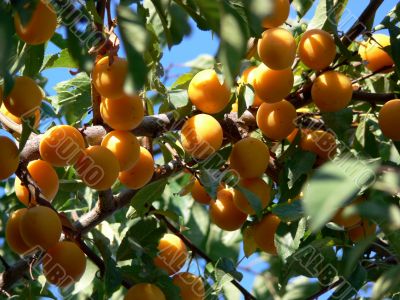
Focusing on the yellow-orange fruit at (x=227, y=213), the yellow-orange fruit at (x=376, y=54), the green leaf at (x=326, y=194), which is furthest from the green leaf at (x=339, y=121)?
the green leaf at (x=326, y=194)

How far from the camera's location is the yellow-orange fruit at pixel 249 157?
5.67 feet

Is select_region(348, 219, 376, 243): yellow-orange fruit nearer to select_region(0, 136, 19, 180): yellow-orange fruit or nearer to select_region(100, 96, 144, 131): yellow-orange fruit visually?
select_region(100, 96, 144, 131): yellow-orange fruit

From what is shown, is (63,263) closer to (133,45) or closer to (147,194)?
(147,194)

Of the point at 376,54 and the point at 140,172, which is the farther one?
the point at 376,54

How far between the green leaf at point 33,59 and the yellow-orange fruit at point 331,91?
25.8 inches

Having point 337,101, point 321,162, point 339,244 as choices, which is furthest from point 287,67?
point 339,244

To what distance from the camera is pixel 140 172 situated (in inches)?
67.8

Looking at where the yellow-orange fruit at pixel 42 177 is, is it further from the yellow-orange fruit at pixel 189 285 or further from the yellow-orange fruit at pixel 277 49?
the yellow-orange fruit at pixel 277 49

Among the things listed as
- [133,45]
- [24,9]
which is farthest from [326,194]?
[24,9]

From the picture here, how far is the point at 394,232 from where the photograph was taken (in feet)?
4.68

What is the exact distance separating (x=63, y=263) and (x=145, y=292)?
192mm

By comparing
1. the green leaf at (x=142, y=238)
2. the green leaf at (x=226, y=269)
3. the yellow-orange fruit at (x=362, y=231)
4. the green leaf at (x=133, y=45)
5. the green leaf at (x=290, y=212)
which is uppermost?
the green leaf at (x=133, y=45)

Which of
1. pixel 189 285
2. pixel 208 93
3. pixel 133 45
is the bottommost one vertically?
pixel 189 285

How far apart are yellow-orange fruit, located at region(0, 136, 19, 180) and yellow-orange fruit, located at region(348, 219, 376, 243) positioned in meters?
0.83
